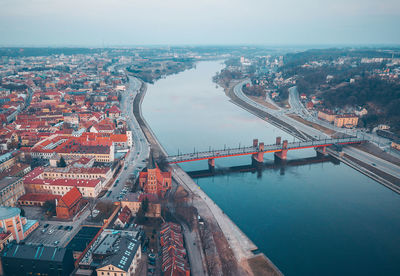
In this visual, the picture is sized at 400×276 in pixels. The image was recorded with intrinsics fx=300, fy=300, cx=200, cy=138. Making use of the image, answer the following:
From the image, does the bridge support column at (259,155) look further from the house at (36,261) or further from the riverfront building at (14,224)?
the riverfront building at (14,224)

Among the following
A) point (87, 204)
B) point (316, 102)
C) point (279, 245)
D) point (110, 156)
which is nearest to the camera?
point (279, 245)

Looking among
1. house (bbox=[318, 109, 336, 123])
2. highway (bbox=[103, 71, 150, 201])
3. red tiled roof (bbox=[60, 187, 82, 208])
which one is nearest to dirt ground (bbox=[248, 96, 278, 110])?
house (bbox=[318, 109, 336, 123])

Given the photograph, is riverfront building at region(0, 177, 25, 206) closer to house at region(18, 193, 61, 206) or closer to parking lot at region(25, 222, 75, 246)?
house at region(18, 193, 61, 206)

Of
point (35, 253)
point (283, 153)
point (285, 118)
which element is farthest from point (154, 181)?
point (285, 118)

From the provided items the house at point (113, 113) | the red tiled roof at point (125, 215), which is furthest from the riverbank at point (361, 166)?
the house at point (113, 113)

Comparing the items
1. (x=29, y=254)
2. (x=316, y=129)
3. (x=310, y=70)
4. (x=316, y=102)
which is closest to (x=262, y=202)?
(x=29, y=254)


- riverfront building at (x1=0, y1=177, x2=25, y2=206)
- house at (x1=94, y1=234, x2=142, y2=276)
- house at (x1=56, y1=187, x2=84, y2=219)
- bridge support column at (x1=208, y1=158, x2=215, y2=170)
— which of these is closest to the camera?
house at (x1=94, y1=234, x2=142, y2=276)

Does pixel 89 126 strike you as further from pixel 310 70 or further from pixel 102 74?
pixel 310 70
